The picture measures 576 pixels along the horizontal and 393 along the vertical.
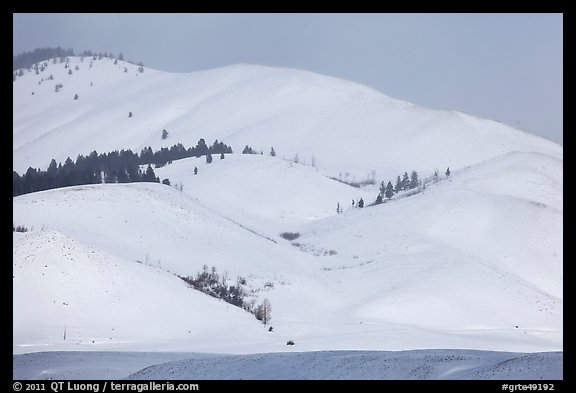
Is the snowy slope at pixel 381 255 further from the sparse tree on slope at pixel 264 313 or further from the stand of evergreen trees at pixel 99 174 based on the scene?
the stand of evergreen trees at pixel 99 174

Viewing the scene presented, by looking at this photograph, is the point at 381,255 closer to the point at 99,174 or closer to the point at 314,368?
A: the point at 314,368

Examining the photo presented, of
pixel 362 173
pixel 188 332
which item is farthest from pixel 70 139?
pixel 188 332

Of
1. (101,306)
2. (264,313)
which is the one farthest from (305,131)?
(101,306)

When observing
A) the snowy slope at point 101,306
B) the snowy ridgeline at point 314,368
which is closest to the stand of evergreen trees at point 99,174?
the snowy slope at point 101,306

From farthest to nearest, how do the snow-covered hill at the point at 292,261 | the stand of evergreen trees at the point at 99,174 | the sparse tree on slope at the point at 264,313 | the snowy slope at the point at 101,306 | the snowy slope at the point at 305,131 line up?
the snowy slope at the point at 305,131, the stand of evergreen trees at the point at 99,174, the sparse tree on slope at the point at 264,313, the snow-covered hill at the point at 292,261, the snowy slope at the point at 101,306

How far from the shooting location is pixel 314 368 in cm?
2047

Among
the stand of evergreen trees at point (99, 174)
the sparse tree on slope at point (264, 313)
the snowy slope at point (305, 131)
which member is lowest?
the sparse tree on slope at point (264, 313)

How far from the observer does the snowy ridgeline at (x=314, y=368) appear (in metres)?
18.2

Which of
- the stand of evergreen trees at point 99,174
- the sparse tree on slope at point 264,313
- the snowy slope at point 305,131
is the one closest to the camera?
the sparse tree on slope at point 264,313

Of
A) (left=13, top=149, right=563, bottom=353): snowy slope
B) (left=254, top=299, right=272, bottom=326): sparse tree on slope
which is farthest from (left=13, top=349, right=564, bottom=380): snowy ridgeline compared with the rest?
(left=254, top=299, right=272, bottom=326): sparse tree on slope

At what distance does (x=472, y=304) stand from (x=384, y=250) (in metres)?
17.1

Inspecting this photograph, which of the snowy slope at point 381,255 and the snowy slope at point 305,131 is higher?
the snowy slope at point 305,131

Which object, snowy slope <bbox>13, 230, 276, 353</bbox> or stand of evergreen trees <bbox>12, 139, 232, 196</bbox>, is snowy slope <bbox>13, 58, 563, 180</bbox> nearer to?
stand of evergreen trees <bbox>12, 139, 232, 196</bbox>

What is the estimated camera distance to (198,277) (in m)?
48.0
